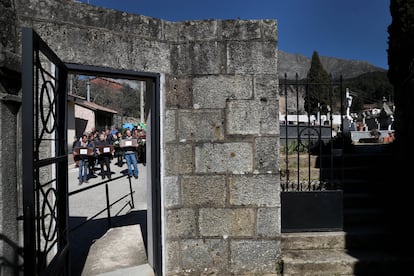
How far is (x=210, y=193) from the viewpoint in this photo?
3348 mm

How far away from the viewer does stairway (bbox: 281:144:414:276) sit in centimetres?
346

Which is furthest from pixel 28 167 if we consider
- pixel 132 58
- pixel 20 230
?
pixel 132 58

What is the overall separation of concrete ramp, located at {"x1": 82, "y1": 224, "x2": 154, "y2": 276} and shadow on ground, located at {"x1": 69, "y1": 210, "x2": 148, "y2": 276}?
0.28ft

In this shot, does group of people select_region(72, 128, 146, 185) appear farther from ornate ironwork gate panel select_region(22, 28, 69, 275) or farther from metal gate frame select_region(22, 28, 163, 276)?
ornate ironwork gate panel select_region(22, 28, 69, 275)

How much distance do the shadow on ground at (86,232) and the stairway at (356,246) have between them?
201cm

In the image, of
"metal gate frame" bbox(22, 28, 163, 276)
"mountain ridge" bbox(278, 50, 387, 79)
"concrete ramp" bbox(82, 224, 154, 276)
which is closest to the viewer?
"metal gate frame" bbox(22, 28, 163, 276)

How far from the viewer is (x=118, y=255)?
4004mm

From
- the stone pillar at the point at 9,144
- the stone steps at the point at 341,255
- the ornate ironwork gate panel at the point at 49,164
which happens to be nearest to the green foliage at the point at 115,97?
the ornate ironwork gate panel at the point at 49,164

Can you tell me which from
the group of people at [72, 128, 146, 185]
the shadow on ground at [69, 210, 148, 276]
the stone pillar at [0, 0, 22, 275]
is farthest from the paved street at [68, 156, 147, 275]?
the stone pillar at [0, 0, 22, 275]

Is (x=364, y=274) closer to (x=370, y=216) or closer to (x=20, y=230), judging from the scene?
(x=370, y=216)

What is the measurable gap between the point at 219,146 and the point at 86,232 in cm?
310

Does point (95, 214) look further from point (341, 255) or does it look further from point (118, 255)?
point (341, 255)

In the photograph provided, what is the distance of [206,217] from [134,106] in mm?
37826

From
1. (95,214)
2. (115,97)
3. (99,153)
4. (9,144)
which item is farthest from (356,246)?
(115,97)
